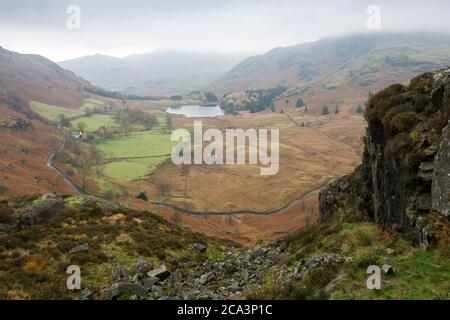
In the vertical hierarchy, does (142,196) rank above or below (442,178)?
below

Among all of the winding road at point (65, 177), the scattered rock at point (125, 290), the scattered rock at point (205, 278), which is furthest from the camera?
the winding road at point (65, 177)

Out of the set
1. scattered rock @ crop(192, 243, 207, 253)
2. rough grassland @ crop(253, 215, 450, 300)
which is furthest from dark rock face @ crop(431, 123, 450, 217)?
scattered rock @ crop(192, 243, 207, 253)

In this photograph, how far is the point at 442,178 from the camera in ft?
60.7

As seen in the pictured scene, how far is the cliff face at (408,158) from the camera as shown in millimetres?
19000

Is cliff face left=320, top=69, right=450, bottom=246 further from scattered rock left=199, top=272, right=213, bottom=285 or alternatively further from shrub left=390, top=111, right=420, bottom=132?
scattered rock left=199, top=272, right=213, bottom=285

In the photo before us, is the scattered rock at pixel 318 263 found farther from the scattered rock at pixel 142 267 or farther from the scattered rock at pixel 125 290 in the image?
the scattered rock at pixel 142 267

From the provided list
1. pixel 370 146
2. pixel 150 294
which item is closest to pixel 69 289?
pixel 150 294

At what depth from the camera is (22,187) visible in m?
123

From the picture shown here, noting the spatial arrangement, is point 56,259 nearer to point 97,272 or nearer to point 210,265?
point 97,272

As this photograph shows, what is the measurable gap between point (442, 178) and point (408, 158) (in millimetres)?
2928

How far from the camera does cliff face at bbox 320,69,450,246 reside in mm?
19000

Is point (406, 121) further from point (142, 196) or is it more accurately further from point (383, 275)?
point (142, 196)

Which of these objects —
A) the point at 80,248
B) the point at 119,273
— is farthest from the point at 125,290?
the point at 80,248

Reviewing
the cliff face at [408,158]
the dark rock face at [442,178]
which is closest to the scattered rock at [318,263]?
the cliff face at [408,158]
